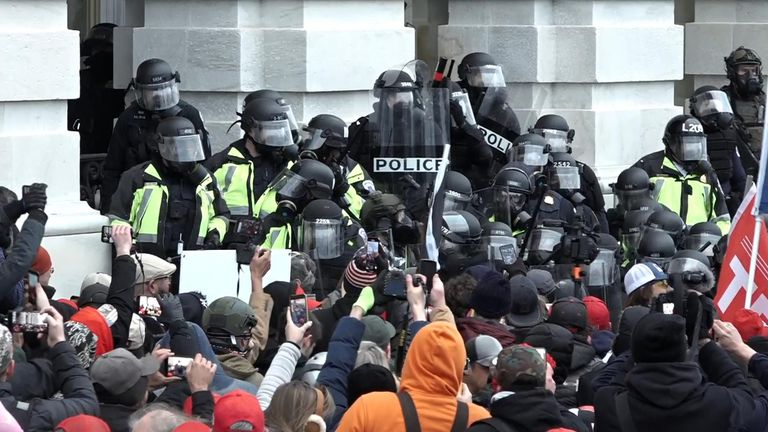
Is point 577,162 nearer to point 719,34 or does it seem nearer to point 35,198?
point 35,198

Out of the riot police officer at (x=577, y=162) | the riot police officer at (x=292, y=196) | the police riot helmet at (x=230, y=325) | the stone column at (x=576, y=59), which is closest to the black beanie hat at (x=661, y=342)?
the police riot helmet at (x=230, y=325)

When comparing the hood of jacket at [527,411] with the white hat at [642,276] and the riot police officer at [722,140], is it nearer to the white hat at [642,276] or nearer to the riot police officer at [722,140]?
the white hat at [642,276]

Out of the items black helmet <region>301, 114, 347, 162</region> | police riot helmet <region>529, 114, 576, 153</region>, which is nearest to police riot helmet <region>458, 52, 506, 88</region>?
police riot helmet <region>529, 114, 576, 153</region>

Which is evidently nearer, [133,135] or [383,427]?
[383,427]

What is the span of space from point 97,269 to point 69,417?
6.17 meters

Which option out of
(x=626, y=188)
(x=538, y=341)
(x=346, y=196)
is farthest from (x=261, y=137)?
(x=538, y=341)

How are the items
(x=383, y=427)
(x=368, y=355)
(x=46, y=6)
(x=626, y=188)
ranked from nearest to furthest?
(x=383, y=427) → (x=368, y=355) → (x=46, y=6) → (x=626, y=188)

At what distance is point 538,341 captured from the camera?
10133mm

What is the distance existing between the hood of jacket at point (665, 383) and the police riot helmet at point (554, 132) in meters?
8.36

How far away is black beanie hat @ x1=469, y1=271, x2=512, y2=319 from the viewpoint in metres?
10.4

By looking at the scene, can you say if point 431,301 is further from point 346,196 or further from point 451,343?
point 346,196

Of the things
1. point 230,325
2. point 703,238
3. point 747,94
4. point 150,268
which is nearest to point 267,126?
point 703,238

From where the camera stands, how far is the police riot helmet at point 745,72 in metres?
19.5

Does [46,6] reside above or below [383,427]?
above
